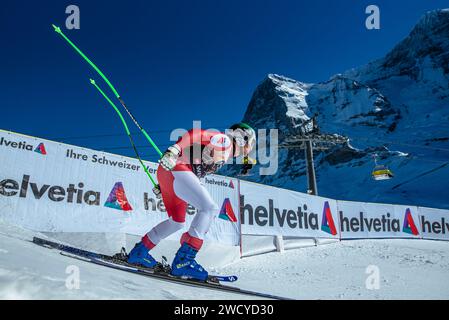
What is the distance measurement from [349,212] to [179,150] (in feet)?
30.3

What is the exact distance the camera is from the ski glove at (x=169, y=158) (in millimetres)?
3422

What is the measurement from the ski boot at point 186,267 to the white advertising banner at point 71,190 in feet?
10.5

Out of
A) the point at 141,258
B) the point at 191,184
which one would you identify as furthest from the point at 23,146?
the point at 191,184

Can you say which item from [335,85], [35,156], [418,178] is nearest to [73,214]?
[35,156]

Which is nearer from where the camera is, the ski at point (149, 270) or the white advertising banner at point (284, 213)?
the ski at point (149, 270)

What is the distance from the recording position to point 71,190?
6.13 meters

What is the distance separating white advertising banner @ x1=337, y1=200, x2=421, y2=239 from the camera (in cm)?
1098

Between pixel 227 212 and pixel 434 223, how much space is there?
10.8 metres

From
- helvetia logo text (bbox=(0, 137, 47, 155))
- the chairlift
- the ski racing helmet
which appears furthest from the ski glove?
the chairlift

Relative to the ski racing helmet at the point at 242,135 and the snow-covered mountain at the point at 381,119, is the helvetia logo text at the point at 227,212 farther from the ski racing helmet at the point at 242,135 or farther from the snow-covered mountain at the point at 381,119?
the snow-covered mountain at the point at 381,119

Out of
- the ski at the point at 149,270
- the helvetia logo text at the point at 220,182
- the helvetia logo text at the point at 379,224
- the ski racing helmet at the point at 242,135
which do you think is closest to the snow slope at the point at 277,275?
the ski at the point at 149,270

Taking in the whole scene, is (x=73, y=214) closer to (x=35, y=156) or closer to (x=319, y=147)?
(x=35, y=156)

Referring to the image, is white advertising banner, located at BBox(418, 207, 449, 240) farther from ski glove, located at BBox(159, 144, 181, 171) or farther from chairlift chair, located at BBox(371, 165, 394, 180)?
ski glove, located at BBox(159, 144, 181, 171)

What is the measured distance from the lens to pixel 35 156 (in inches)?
237
